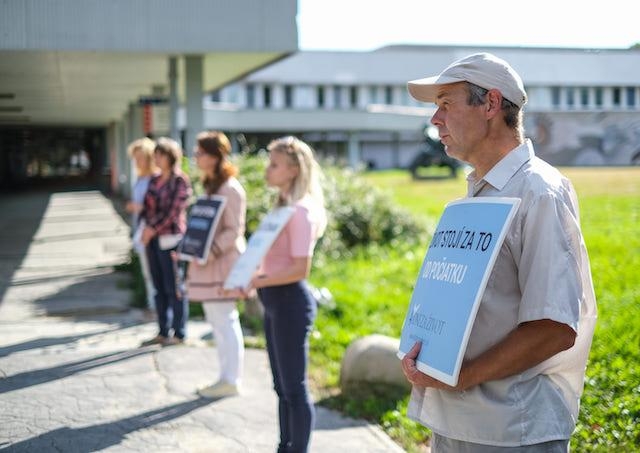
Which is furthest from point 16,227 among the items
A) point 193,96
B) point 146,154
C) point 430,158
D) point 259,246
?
point 430,158

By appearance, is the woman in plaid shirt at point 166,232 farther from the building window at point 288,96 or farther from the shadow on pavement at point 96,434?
the building window at point 288,96

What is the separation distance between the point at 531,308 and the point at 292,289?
2.60 meters

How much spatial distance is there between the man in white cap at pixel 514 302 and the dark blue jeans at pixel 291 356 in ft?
6.84

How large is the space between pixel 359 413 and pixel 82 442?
6.37 feet

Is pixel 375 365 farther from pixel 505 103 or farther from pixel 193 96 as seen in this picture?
pixel 193 96

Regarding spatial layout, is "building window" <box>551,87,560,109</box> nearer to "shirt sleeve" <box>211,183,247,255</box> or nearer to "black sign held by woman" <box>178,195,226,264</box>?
"shirt sleeve" <box>211,183,247,255</box>

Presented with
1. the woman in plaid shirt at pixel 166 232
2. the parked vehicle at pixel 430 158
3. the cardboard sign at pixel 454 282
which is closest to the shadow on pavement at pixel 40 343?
the woman in plaid shirt at pixel 166 232

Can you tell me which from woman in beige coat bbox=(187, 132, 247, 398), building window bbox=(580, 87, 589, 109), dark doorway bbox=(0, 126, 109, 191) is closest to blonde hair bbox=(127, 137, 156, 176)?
woman in beige coat bbox=(187, 132, 247, 398)

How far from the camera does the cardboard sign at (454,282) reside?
2.66 metres

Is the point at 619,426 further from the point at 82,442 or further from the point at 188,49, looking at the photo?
the point at 188,49

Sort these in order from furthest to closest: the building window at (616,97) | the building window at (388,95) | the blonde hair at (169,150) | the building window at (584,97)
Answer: the building window at (388,95) → the blonde hair at (169,150) → the building window at (584,97) → the building window at (616,97)

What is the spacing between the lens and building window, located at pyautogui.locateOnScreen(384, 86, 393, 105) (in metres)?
69.0

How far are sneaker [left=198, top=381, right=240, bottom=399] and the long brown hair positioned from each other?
1.49 metres

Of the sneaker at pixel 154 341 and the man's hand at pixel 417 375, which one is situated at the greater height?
the man's hand at pixel 417 375
